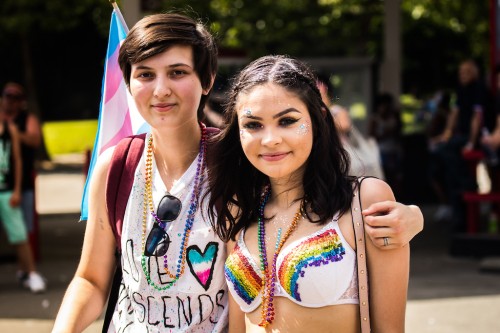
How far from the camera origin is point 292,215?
8.93 feet

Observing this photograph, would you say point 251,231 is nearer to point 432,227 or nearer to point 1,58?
point 432,227

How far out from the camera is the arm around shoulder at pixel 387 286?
8.46 ft

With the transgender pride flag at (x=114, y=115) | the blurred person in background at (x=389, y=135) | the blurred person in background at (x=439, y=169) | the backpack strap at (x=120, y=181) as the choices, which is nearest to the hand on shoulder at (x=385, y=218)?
the backpack strap at (x=120, y=181)

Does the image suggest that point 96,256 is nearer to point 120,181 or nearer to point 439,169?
point 120,181

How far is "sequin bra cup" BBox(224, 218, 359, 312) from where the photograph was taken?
254 cm

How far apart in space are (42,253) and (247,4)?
12199 mm

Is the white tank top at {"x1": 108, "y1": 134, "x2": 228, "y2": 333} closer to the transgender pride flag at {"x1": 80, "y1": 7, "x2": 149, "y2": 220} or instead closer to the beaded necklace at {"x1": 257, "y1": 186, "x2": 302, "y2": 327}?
the beaded necklace at {"x1": 257, "y1": 186, "x2": 302, "y2": 327}

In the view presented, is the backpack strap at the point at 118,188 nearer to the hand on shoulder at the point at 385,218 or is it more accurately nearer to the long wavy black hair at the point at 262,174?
the long wavy black hair at the point at 262,174

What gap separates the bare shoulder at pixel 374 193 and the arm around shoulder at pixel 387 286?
0.12 metres

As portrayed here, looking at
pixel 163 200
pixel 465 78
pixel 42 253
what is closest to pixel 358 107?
pixel 465 78

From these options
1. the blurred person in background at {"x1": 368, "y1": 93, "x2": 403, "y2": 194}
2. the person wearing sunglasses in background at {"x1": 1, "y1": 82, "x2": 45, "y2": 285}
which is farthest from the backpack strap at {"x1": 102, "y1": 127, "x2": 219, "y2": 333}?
the blurred person in background at {"x1": 368, "y1": 93, "x2": 403, "y2": 194}

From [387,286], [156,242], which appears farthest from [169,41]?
[387,286]

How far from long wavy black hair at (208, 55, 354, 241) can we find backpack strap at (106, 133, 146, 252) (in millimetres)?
274

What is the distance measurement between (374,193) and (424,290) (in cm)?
612
